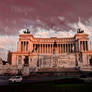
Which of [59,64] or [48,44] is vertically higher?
[48,44]

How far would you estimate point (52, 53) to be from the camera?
70688 mm

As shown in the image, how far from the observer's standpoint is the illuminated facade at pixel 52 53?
198 ft

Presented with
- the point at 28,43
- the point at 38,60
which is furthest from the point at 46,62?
the point at 28,43

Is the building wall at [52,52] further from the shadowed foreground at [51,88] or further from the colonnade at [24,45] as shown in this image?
the shadowed foreground at [51,88]

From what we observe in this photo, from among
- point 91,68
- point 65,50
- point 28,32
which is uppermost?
point 28,32

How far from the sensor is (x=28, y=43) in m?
85.7

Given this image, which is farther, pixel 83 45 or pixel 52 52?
pixel 52 52

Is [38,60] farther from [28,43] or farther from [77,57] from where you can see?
[28,43]

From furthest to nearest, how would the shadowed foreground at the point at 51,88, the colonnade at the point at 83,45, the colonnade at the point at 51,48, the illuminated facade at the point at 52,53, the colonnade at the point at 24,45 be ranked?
1. the colonnade at the point at 51,48
2. the colonnade at the point at 24,45
3. the colonnade at the point at 83,45
4. the illuminated facade at the point at 52,53
5. the shadowed foreground at the point at 51,88

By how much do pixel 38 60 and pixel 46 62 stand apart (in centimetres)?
426

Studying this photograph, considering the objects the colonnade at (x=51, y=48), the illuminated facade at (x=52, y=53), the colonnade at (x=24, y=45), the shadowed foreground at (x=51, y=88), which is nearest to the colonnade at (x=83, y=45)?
the illuminated facade at (x=52, y=53)

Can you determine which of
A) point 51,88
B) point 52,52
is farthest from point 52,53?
point 51,88

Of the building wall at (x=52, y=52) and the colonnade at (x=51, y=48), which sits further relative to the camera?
the colonnade at (x=51, y=48)

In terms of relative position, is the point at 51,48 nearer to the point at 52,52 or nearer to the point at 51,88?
the point at 52,52
